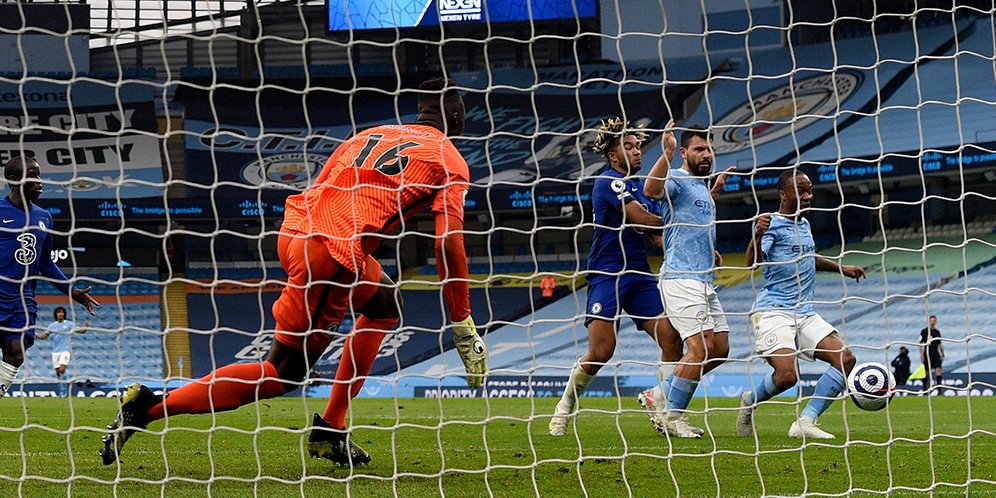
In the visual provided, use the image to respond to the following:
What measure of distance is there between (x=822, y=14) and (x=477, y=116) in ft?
29.2

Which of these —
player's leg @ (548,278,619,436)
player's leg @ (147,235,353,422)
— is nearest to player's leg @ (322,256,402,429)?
player's leg @ (147,235,353,422)

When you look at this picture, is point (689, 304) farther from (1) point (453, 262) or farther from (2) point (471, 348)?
(1) point (453, 262)

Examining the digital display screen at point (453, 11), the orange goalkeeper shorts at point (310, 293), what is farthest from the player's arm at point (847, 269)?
the digital display screen at point (453, 11)

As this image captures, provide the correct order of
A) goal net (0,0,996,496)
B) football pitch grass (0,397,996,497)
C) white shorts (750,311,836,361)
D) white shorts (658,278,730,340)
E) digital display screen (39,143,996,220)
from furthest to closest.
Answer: digital display screen (39,143,996,220), goal net (0,0,996,496), white shorts (750,311,836,361), white shorts (658,278,730,340), football pitch grass (0,397,996,497)

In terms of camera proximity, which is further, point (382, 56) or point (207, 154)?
point (382, 56)

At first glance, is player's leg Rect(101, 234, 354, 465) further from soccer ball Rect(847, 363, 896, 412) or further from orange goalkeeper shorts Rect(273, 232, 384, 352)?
soccer ball Rect(847, 363, 896, 412)

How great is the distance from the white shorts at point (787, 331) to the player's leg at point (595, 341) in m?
1.04

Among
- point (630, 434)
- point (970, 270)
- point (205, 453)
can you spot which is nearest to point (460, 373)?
point (205, 453)

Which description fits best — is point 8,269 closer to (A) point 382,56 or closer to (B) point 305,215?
(B) point 305,215

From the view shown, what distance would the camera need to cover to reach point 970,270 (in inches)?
925

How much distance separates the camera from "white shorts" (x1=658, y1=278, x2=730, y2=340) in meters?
7.38

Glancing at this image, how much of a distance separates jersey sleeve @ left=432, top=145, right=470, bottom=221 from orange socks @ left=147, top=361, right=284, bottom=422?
112 cm

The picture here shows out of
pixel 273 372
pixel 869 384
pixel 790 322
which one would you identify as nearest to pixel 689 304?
pixel 790 322

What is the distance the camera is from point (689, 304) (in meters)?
7.51
